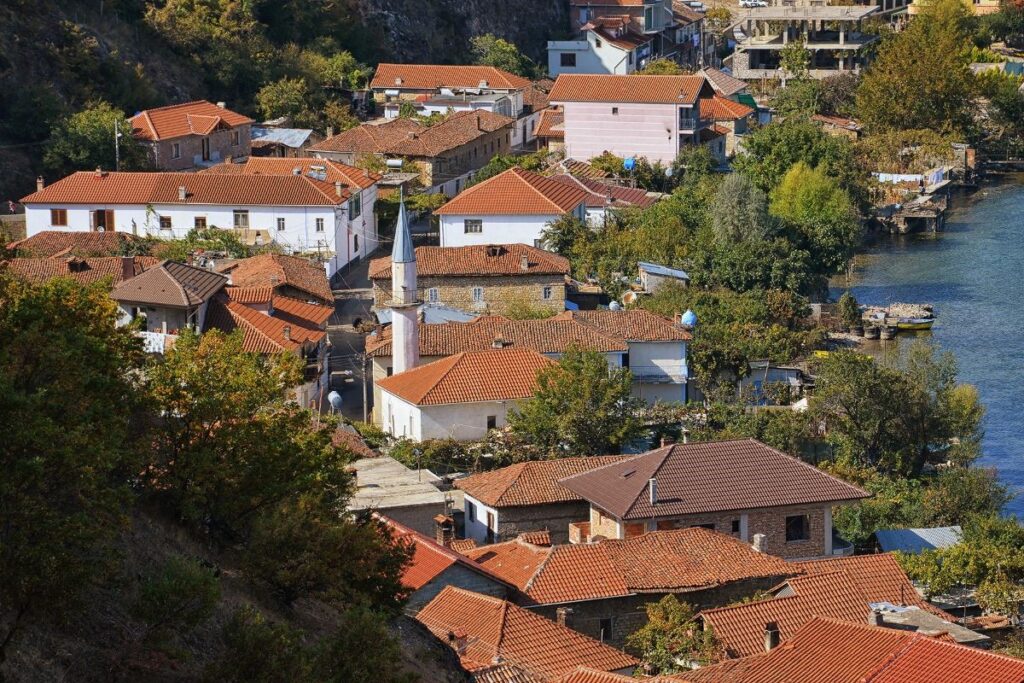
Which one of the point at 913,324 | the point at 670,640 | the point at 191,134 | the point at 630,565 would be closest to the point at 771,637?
the point at 670,640

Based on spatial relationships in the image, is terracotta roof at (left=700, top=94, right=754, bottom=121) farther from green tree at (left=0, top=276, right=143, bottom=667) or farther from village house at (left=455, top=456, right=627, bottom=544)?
green tree at (left=0, top=276, right=143, bottom=667)

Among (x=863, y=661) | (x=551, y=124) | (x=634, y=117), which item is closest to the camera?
(x=863, y=661)

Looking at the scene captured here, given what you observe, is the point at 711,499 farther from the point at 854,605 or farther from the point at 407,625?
the point at 407,625

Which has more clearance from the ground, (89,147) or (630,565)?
(89,147)

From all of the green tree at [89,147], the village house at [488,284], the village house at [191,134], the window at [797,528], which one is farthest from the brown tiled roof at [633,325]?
the village house at [191,134]

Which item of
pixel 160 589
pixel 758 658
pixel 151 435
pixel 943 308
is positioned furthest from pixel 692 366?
pixel 160 589

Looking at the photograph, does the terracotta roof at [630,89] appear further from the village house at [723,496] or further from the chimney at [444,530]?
the chimney at [444,530]

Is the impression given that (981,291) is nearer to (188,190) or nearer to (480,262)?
(480,262)
